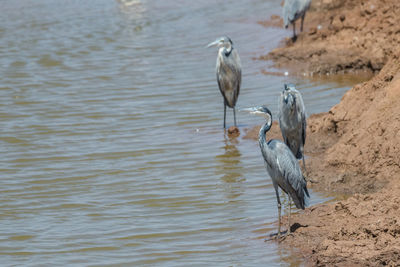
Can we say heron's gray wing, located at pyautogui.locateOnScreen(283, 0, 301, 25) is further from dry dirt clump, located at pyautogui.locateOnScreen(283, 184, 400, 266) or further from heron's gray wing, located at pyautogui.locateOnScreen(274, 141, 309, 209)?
heron's gray wing, located at pyautogui.locateOnScreen(274, 141, 309, 209)

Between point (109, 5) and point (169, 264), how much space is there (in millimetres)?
18059

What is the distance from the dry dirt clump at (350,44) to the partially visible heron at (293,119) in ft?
17.4

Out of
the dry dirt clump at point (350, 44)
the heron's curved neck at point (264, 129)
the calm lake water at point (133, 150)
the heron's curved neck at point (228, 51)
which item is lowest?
the calm lake water at point (133, 150)

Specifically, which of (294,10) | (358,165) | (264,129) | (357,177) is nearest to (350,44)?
(294,10)

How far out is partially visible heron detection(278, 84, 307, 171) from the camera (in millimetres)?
8727

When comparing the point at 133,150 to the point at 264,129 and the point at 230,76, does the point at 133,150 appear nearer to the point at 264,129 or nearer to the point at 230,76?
the point at 230,76

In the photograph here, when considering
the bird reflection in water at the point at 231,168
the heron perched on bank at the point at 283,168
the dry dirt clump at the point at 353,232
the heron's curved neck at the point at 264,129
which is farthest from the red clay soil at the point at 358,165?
the heron's curved neck at the point at 264,129

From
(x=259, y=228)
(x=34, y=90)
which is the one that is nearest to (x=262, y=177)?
(x=259, y=228)

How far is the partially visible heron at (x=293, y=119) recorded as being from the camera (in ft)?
28.6

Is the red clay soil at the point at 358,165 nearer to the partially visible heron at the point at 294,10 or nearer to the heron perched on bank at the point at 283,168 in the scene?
the heron perched on bank at the point at 283,168

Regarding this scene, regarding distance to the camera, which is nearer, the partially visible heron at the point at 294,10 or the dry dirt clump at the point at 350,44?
the dry dirt clump at the point at 350,44

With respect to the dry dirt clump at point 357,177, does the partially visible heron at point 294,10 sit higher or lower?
higher

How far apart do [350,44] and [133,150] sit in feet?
20.5

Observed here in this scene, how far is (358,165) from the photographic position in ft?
28.2
